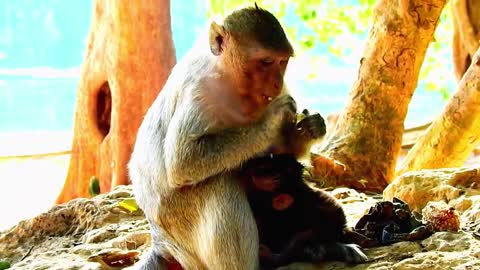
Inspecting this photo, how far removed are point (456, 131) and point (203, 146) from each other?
161 inches

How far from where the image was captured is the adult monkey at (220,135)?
366cm

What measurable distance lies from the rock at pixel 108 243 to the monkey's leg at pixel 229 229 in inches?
14.5

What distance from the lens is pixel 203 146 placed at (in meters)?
3.65

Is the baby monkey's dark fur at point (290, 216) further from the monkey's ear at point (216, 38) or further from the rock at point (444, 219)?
the monkey's ear at point (216, 38)

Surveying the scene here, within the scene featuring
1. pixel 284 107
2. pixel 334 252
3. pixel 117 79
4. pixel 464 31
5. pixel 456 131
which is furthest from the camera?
pixel 464 31

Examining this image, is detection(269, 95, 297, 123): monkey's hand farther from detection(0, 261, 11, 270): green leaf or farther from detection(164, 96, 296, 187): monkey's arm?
detection(0, 261, 11, 270): green leaf

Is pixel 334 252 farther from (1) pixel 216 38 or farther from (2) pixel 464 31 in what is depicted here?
(2) pixel 464 31

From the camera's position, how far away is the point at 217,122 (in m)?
3.76

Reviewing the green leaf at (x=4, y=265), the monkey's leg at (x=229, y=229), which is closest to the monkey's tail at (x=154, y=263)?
the monkey's leg at (x=229, y=229)

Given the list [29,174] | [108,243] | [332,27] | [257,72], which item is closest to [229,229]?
[257,72]

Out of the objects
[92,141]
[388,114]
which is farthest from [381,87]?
[92,141]

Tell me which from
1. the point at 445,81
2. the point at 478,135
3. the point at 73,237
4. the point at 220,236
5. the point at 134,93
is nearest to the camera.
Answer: the point at 220,236

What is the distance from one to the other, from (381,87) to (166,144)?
3836 mm

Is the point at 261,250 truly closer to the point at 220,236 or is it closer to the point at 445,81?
the point at 220,236
